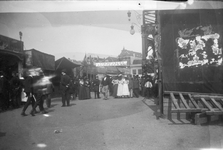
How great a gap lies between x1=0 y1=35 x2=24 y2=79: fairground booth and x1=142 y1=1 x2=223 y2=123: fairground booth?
5.74 metres

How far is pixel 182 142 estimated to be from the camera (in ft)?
10.2

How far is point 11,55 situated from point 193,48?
8.21 metres

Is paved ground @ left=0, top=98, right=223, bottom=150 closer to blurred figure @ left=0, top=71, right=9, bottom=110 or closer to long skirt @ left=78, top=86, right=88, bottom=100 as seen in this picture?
blurred figure @ left=0, top=71, right=9, bottom=110

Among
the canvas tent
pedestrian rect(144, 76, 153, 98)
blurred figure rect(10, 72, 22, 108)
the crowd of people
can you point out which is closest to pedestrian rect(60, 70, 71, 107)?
the crowd of people

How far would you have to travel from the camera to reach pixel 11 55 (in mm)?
6934

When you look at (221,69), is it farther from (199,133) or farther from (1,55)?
(1,55)

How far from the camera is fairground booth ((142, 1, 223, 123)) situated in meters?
6.62

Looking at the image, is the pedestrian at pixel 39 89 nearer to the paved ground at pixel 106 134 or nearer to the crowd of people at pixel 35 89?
the crowd of people at pixel 35 89

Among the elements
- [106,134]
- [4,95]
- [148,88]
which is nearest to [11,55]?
[4,95]

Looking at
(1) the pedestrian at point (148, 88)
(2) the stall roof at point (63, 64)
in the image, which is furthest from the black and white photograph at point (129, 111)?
(1) the pedestrian at point (148, 88)

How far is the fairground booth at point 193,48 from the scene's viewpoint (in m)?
6.62

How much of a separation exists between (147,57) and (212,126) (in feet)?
26.6

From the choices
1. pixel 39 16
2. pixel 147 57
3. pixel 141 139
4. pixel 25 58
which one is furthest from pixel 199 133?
pixel 147 57

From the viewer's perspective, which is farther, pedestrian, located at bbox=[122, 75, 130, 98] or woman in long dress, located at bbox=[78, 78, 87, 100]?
pedestrian, located at bbox=[122, 75, 130, 98]
